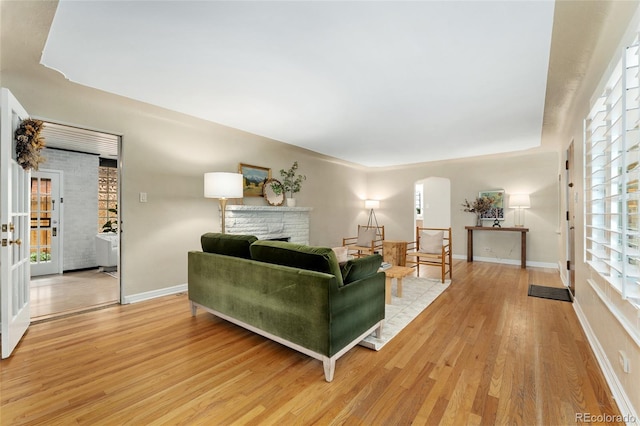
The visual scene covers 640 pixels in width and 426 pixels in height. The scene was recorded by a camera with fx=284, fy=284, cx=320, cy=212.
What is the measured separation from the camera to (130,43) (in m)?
2.15

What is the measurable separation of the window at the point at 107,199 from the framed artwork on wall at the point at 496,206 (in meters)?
7.87

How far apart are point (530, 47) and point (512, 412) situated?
2515 mm

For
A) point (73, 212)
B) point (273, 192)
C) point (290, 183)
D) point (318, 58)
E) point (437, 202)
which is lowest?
point (73, 212)

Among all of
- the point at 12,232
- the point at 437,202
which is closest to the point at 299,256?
the point at 12,232

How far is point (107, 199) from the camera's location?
236 inches

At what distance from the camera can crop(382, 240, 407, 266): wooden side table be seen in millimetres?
4508

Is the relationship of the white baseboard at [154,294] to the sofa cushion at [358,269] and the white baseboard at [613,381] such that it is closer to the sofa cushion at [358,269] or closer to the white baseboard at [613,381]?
the sofa cushion at [358,269]

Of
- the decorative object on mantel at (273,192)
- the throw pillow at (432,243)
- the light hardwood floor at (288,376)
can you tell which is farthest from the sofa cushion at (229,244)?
the throw pillow at (432,243)

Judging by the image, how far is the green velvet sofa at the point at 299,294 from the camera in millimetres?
1892

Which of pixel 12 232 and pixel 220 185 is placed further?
pixel 220 185

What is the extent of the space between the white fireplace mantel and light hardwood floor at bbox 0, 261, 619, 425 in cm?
171

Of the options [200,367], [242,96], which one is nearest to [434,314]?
[200,367]

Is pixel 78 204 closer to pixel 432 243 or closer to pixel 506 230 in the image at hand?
pixel 432 243

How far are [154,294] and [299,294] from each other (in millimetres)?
2620
